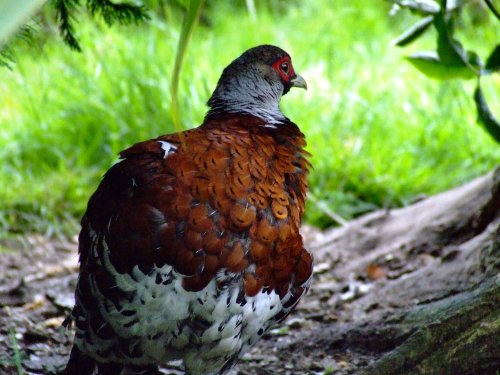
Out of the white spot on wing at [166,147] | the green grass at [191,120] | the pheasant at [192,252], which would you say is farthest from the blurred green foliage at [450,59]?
the green grass at [191,120]

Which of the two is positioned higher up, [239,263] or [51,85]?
[51,85]

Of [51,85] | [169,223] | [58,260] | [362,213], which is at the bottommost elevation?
[362,213]

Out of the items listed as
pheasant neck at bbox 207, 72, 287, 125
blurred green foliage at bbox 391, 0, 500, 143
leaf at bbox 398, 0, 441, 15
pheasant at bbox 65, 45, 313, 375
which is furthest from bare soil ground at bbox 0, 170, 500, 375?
pheasant neck at bbox 207, 72, 287, 125

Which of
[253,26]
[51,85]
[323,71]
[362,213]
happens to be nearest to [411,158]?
[362,213]

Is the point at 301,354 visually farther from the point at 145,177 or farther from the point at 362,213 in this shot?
the point at 362,213

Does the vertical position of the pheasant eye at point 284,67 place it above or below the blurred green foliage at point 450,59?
above

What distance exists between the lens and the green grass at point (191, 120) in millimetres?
4785

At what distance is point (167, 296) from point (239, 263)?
→ 8.8 inches

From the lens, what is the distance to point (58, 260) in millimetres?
4191

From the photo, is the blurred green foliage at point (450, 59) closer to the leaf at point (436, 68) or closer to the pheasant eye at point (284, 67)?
the leaf at point (436, 68)

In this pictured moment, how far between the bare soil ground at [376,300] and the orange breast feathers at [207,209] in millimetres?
458

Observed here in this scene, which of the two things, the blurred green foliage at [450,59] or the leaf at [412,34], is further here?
the leaf at [412,34]

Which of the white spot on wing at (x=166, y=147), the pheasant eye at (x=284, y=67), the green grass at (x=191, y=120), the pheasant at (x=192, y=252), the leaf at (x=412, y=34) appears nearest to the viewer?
the pheasant at (x=192, y=252)

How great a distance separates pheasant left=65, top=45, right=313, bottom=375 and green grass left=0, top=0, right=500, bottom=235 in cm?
214
